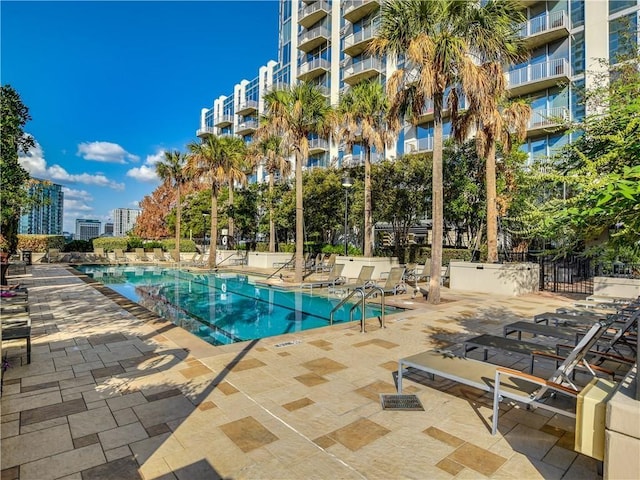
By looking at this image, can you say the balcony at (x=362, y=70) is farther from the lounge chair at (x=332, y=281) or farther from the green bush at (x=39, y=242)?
the green bush at (x=39, y=242)

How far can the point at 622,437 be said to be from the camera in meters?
2.18

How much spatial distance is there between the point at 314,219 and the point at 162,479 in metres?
22.5

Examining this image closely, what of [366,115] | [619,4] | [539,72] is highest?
[619,4]

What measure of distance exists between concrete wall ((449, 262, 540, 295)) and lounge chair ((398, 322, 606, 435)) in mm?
9468

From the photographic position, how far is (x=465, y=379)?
11.6 ft

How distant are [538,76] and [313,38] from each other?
20.5 meters

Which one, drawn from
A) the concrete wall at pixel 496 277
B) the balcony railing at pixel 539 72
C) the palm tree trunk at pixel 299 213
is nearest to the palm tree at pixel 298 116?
the palm tree trunk at pixel 299 213

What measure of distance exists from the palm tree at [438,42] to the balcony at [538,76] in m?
12.8

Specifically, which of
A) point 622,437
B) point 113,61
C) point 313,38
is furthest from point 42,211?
point 622,437

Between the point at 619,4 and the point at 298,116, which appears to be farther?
the point at 619,4

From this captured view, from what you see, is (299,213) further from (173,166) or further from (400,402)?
(173,166)

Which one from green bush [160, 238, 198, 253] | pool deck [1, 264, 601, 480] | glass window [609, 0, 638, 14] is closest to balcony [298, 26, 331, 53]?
glass window [609, 0, 638, 14]

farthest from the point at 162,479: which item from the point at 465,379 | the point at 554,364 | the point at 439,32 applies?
the point at 439,32

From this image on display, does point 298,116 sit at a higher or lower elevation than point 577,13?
lower
